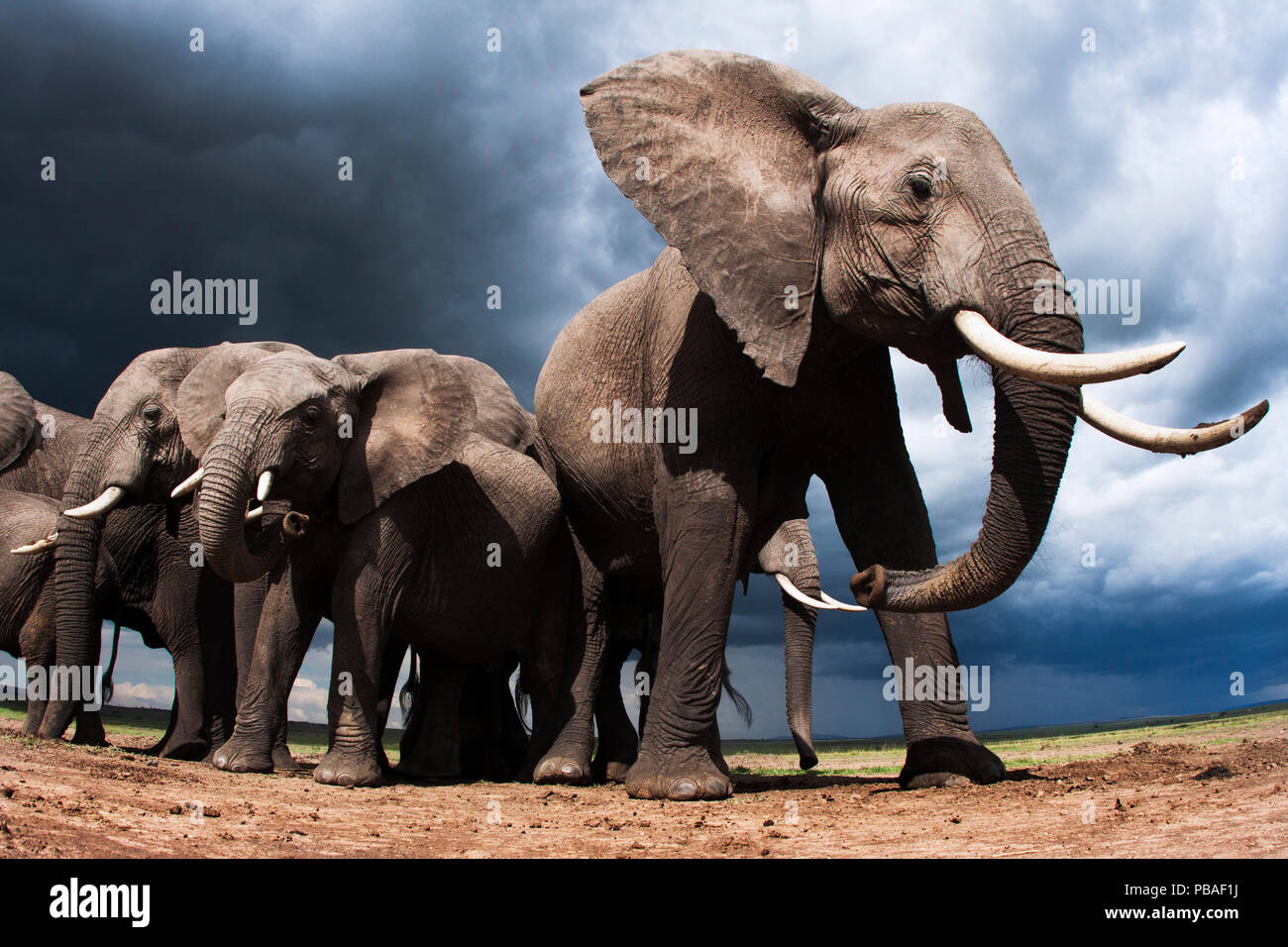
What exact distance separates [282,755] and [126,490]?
304 centimetres

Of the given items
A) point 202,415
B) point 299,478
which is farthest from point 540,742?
point 202,415

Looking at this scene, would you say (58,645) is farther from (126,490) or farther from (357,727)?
(357,727)

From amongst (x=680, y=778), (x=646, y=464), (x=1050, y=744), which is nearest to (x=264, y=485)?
(x=646, y=464)

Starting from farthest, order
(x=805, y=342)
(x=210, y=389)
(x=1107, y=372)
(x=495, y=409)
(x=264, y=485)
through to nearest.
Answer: (x=495, y=409) → (x=210, y=389) → (x=264, y=485) → (x=805, y=342) → (x=1107, y=372)

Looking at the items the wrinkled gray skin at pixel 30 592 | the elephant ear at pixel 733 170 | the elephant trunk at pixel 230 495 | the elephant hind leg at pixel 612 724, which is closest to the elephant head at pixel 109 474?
the wrinkled gray skin at pixel 30 592

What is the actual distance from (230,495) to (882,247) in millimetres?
4490

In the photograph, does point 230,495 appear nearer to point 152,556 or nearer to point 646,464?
point 646,464

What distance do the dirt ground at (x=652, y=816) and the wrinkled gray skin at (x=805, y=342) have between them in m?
0.85

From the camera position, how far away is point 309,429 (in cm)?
810

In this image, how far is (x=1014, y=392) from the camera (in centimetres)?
607

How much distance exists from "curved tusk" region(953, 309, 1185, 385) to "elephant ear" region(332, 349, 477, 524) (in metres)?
4.19

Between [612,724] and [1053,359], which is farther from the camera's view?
[612,724]

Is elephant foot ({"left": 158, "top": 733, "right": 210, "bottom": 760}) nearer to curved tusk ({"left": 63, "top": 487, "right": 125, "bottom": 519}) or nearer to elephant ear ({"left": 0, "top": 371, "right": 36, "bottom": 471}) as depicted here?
curved tusk ({"left": 63, "top": 487, "right": 125, "bottom": 519})

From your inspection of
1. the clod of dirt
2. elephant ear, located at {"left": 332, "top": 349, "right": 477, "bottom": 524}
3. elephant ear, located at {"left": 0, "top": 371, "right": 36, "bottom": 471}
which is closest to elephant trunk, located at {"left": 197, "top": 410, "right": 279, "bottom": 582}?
elephant ear, located at {"left": 332, "top": 349, "right": 477, "bottom": 524}
